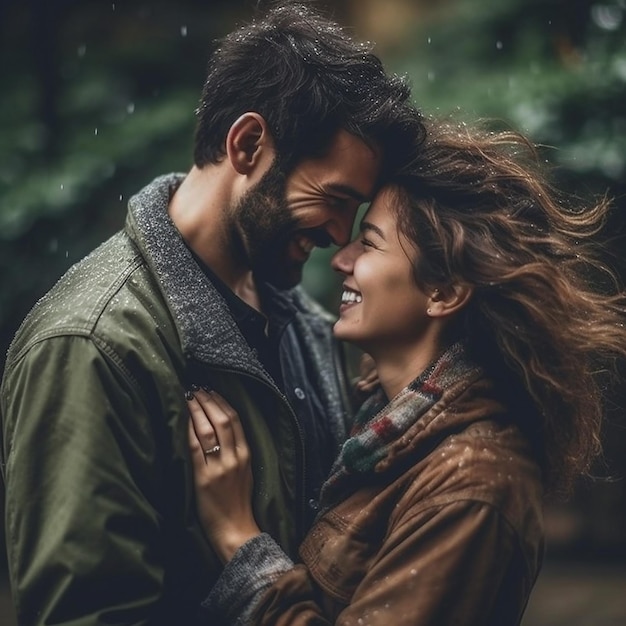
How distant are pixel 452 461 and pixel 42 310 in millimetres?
1102

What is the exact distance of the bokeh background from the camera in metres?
5.02

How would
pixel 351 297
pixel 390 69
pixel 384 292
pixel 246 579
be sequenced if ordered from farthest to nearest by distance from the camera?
pixel 390 69
pixel 351 297
pixel 384 292
pixel 246 579

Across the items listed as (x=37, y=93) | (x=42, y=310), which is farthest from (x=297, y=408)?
(x=37, y=93)

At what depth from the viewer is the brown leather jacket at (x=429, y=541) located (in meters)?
2.35

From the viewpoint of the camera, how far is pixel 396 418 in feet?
8.63

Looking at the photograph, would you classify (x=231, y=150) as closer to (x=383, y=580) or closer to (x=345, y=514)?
(x=345, y=514)

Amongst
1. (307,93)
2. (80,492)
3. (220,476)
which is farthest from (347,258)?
(80,492)

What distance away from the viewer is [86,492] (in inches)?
91.8

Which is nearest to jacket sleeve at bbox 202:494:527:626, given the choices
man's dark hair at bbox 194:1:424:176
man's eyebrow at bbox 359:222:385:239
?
man's eyebrow at bbox 359:222:385:239

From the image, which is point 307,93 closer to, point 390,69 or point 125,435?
point 125,435

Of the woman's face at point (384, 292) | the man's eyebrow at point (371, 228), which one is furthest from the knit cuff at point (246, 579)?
the man's eyebrow at point (371, 228)

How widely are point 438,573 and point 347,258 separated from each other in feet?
3.09

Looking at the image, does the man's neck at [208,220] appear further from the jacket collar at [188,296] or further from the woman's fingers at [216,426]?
the woman's fingers at [216,426]

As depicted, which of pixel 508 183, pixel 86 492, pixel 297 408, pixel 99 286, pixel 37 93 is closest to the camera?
pixel 86 492
